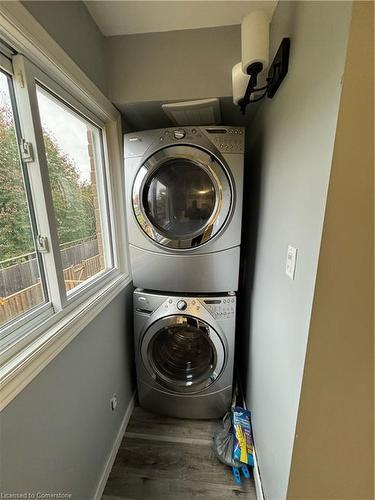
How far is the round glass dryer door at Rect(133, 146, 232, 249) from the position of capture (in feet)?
3.99

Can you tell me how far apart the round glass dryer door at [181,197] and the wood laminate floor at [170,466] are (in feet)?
4.27

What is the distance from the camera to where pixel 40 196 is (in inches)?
34.2

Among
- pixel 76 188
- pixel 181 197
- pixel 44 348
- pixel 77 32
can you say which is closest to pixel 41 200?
pixel 76 188

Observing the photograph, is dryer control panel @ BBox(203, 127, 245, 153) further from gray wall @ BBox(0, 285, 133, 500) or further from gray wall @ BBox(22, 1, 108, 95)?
gray wall @ BBox(0, 285, 133, 500)

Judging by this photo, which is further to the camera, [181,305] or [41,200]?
[181,305]

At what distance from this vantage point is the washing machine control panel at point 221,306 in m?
1.33

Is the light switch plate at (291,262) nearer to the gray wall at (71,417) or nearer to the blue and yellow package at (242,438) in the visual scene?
the gray wall at (71,417)

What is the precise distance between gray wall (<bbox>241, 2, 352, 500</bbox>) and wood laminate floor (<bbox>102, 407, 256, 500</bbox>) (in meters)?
0.31

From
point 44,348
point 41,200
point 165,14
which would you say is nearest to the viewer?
point 44,348

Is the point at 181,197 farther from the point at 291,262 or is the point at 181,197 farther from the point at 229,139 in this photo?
the point at 291,262

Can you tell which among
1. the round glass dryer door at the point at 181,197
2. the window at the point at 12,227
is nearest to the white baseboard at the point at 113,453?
the window at the point at 12,227

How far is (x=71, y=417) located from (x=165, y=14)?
78.2 inches

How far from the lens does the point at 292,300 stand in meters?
0.79

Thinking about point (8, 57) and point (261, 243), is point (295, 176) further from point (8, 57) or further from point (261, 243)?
point (8, 57)
